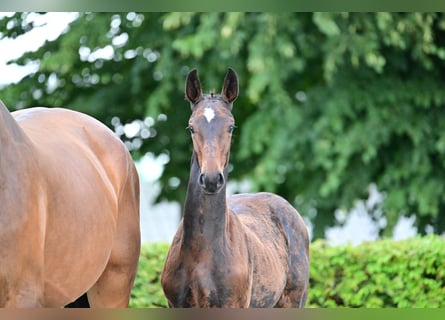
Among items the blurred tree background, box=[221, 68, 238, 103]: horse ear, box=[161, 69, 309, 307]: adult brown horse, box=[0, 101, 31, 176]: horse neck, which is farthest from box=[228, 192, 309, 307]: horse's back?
the blurred tree background

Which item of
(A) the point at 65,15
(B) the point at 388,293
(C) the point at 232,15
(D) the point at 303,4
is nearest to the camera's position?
(D) the point at 303,4

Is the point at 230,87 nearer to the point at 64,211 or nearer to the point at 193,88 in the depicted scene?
the point at 193,88

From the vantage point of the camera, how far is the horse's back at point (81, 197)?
319 centimetres

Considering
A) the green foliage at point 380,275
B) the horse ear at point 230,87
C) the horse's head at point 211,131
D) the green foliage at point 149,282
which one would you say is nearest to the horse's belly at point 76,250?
the horse's head at point 211,131

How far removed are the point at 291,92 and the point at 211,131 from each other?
7.36 m

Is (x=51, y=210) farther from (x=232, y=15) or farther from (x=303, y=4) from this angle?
(x=232, y=15)

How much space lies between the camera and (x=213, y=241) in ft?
12.4

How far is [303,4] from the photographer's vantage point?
205cm

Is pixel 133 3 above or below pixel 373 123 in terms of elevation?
above

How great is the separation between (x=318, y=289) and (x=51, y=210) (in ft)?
11.3

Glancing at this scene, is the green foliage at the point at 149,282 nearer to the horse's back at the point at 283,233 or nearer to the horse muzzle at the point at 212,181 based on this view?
the horse's back at the point at 283,233

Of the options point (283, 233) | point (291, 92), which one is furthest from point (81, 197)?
point (291, 92)

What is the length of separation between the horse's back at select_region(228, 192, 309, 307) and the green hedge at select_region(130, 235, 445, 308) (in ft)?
4.51

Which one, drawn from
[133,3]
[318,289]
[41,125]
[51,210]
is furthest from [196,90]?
[318,289]
